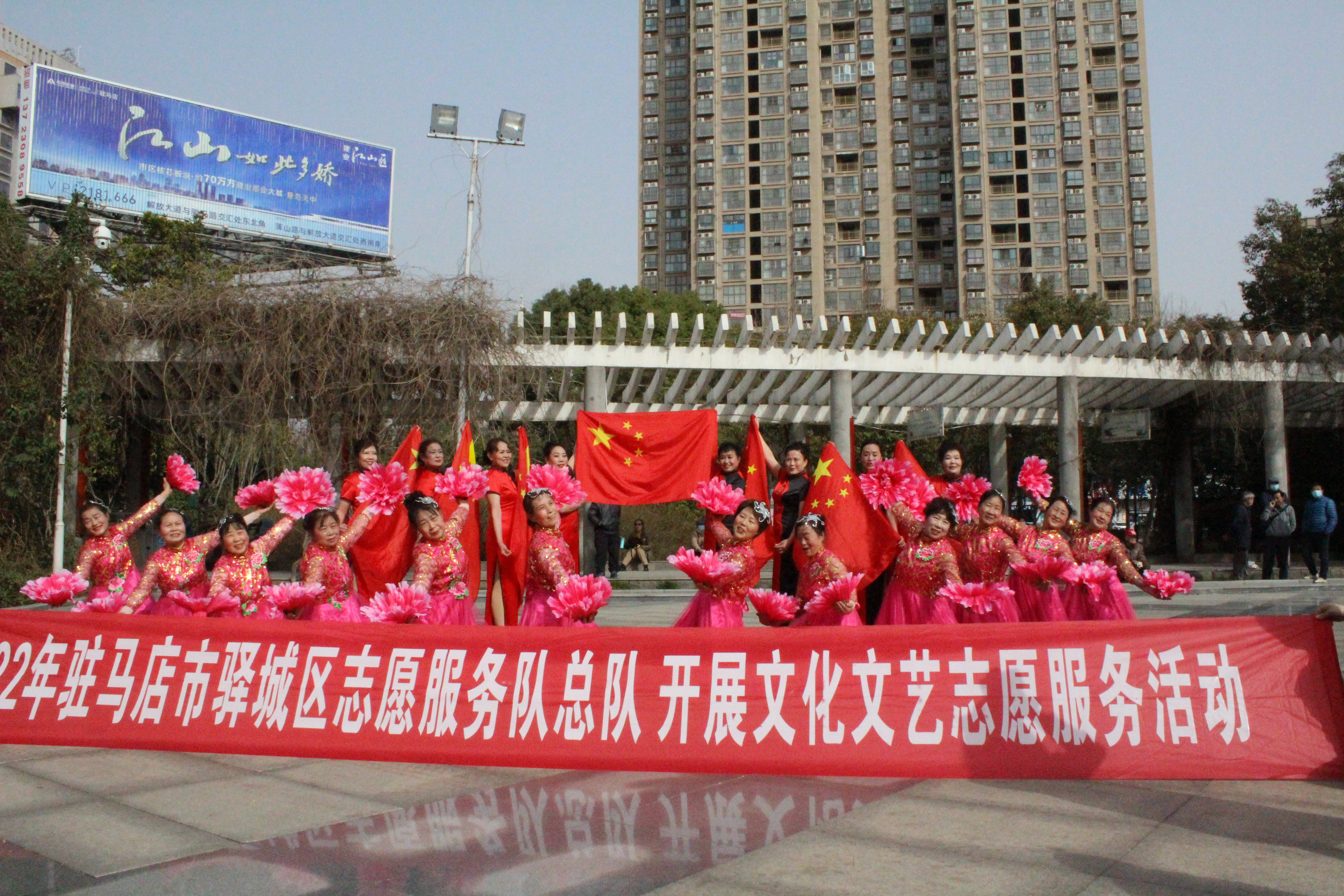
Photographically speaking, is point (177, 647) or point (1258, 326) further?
point (1258, 326)

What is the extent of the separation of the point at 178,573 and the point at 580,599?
239cm

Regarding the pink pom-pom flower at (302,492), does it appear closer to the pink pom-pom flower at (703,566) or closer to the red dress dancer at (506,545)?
the red dress dancer at (506,545)

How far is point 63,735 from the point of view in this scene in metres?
4.71

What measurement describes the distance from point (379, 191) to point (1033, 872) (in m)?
24.9

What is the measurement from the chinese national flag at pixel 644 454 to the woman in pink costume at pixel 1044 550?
12.0 ft

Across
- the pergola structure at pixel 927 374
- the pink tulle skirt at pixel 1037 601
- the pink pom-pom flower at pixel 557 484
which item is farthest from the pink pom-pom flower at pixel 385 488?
the pergola structure at pixel 927 374

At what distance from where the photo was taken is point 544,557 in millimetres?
5566

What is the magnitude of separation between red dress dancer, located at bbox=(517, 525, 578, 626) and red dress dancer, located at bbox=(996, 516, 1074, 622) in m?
2.38

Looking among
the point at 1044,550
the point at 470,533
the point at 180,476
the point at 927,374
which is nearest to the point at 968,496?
the point at 1044,550

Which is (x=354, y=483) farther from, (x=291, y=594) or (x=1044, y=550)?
Result: (x=1044, y=550)

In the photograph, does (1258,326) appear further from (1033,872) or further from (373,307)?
(1033,872)

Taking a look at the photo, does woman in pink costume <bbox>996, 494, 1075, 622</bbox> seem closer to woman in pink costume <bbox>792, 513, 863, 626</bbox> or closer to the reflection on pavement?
woman in pink costume <bbox>792, 513, 863, 626</bbox>

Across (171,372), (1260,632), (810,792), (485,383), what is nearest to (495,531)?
(810,792)

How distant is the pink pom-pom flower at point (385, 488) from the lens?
6.02m
